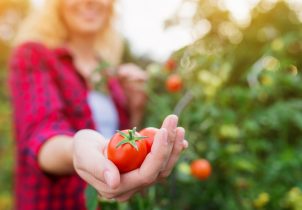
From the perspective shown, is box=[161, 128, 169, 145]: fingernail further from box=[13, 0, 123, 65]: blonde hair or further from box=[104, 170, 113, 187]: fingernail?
box=[13, 0, 123, 65]: blonde hair

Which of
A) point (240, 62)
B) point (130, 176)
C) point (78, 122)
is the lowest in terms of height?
point (130, 176)

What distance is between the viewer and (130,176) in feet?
3.15

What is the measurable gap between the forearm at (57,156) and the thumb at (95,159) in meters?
0.21

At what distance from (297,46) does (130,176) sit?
1.58m

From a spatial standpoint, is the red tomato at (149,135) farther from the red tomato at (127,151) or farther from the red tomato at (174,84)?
the red tomato at (174,84)

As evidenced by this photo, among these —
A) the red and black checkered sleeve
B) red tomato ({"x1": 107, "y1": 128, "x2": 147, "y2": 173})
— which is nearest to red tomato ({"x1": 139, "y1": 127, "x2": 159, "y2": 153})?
red tomato ({"x1": 107, "y1": 128, "x2": 147, "y2": 173})

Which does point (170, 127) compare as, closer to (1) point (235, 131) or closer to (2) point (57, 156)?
(2) point (57, 156)

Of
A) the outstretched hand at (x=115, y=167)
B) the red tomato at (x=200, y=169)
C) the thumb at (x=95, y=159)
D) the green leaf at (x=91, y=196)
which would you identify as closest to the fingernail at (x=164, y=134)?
the outstretched hand at (x=115, y=167)

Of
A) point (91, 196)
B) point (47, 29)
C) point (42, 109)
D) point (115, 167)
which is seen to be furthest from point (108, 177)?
point (47, 29)

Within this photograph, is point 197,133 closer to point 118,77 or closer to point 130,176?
point 118,77

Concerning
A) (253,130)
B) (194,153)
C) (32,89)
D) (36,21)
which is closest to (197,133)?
(194,153)

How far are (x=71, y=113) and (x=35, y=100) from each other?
166 mm

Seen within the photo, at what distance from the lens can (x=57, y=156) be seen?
1310 millimetres

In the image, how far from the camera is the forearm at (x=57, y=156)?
4.21ft
